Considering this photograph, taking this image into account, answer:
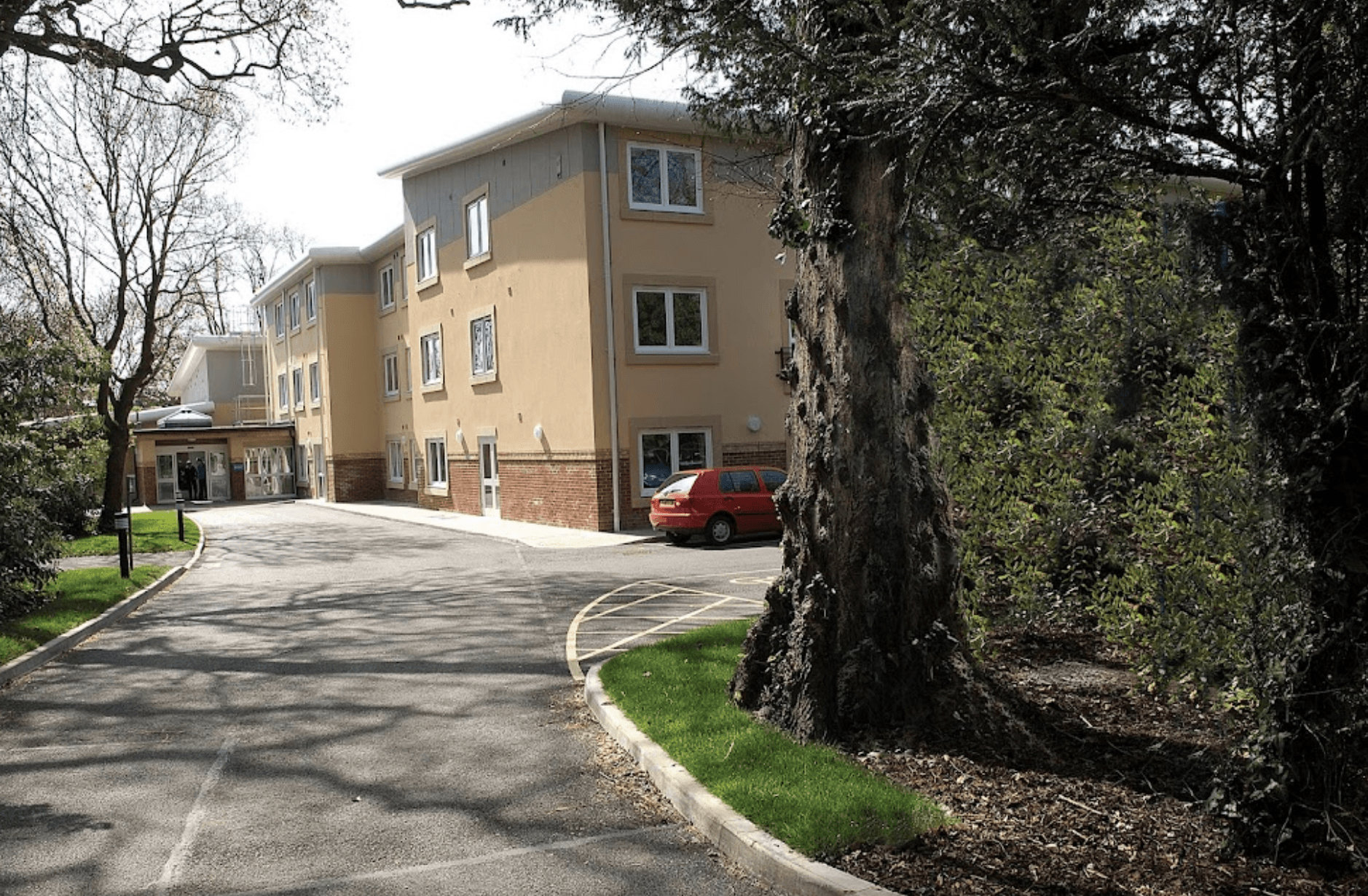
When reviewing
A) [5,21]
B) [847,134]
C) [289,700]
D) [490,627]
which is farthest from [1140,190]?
[5,21]

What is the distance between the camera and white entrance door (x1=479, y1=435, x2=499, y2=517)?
28609 millimetres

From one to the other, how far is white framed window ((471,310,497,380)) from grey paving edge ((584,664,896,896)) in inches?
857

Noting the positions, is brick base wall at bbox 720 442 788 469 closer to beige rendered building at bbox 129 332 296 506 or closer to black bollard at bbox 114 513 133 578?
black bollard at bbox 114 513 133 578

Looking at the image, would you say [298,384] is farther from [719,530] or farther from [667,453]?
[719,530]

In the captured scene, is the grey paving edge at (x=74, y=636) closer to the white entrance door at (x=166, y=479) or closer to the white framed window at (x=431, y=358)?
the white framed window at (x=431, y=358)

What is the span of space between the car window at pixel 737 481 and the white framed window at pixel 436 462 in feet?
45.7

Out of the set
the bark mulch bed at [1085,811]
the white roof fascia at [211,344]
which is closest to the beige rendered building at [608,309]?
the bark mulch bed at [1085,811]

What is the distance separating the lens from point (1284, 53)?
171 inches

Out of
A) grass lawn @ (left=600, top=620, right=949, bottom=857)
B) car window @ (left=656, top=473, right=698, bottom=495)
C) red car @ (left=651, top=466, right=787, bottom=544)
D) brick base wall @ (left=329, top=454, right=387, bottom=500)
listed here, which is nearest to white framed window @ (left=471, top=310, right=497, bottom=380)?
car window @ (left=656, top=473, right=698, bottom=495)

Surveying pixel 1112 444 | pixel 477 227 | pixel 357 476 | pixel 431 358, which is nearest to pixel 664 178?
pixel 477 227

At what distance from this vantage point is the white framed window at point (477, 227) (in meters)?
27.7

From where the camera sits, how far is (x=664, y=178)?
78.4ft

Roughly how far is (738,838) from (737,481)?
15871mm

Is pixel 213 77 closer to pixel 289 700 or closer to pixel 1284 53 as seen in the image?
pixel 289 700
